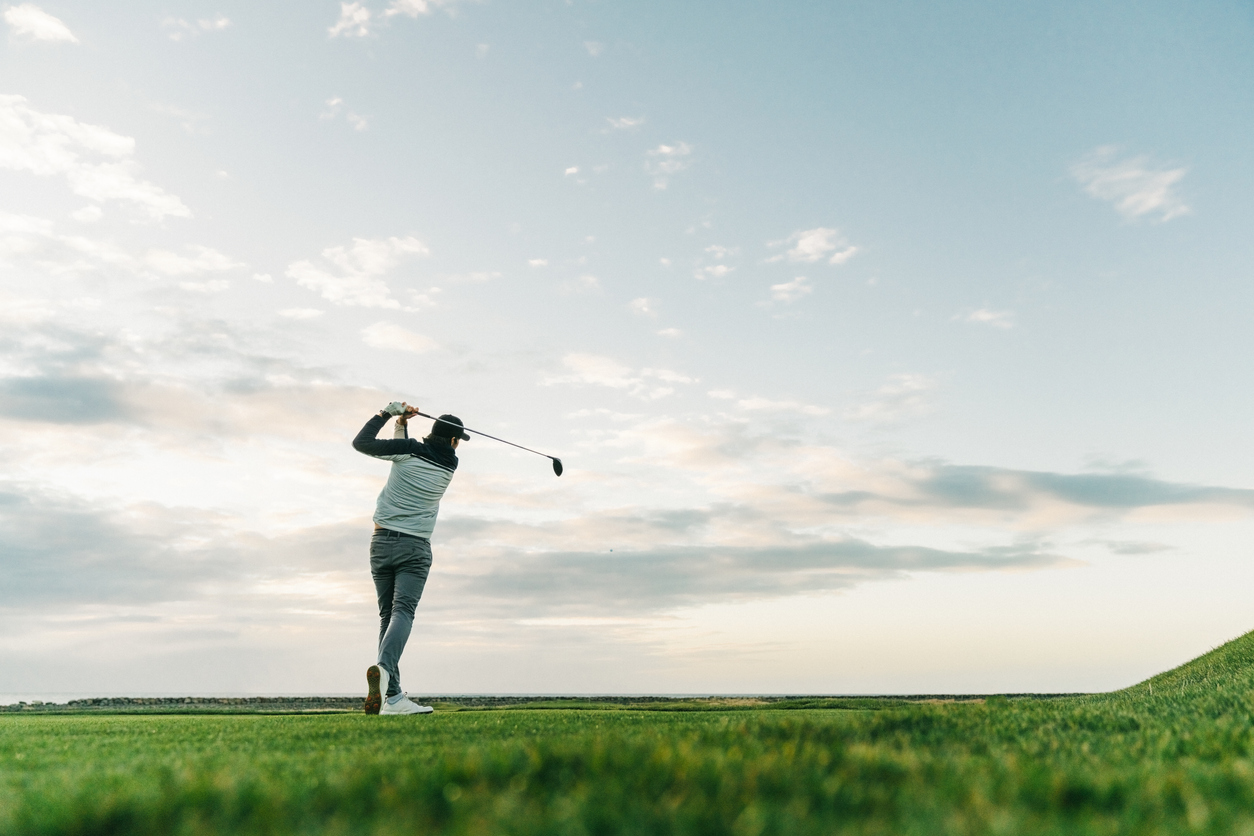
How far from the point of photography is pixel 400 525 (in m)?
8.98

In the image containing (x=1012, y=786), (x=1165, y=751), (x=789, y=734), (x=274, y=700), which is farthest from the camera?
(x=274, y=700)

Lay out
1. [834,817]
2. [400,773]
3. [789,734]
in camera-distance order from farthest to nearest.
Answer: [789,734], [400,773], [834,817]

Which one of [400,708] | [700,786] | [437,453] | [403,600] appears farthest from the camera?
[437,453]

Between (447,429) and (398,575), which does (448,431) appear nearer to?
(447,429)

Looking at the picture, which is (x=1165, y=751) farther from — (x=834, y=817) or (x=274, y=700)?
(x=274, y=700)

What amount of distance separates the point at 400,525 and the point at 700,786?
24.3ft

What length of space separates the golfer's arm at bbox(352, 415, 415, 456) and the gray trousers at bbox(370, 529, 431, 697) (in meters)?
0.91

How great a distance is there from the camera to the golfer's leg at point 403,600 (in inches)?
330

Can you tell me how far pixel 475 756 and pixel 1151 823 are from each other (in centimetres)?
193

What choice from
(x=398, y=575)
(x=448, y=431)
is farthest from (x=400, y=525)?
(x=448, y=431)

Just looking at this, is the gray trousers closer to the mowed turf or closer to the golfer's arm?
the golfer's arm

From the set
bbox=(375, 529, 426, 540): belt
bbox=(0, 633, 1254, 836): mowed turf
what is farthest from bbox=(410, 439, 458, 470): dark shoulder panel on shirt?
bbox=(0, 633, 1254, 836): mowed turf

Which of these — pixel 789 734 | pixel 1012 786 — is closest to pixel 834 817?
pixel 1012 786

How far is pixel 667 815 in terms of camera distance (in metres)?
1.80
